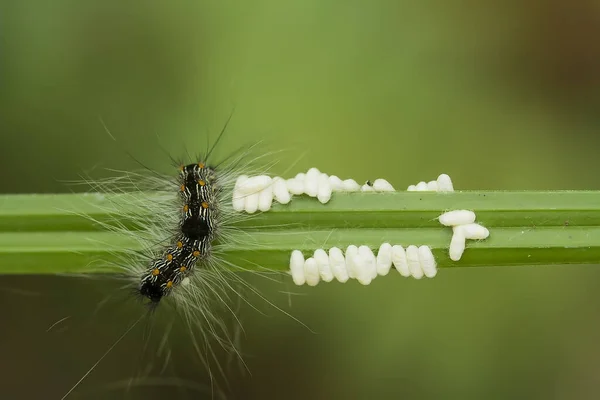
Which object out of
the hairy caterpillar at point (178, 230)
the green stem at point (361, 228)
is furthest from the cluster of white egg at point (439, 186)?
the hairy caterpillar at point (178, 230)

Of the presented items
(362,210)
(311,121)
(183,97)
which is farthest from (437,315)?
(183,97)

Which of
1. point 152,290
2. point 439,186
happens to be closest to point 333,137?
point 439,186

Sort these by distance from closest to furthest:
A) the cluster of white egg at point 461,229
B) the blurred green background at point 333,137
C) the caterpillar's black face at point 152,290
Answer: the cluster of white egg at point 461,229
the caterpillar's black face at point 152,290
the blurred green background at point 333,137

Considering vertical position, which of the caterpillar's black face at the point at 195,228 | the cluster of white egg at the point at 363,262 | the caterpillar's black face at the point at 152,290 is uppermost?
the caterpillar's black face at the point at 195,228

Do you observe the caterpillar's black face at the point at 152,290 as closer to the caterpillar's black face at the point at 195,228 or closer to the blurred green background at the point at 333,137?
the caterpillar's black face at the point at 195,228

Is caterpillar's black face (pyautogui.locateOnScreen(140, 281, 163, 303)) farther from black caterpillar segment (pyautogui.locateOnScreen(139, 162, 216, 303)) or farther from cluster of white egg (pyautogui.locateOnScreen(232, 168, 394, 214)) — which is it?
cluster of white egg (pyautogui.locateOnScreen(232, 168, 394, 214))

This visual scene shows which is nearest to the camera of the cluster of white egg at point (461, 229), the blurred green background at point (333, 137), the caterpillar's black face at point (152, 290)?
the cluster of white egg at point (461, 229)

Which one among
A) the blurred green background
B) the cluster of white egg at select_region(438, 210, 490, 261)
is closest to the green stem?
the cluster of white egg at select_region(438, 210, 490, 261)
